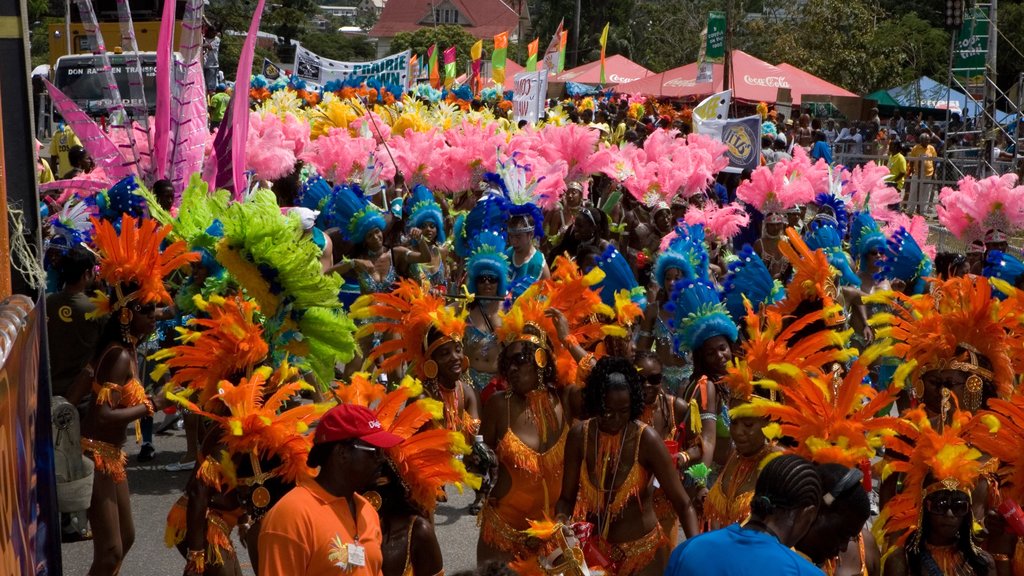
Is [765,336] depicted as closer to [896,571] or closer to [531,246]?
[896,571]

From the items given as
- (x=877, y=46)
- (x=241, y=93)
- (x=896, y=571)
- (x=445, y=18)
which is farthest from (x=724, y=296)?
(x=445, y=18)

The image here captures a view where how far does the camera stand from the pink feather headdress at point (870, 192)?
40.2 ft

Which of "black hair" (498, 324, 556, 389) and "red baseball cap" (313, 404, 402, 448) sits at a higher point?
"red baseball cap" (313, 404, 402, 448)

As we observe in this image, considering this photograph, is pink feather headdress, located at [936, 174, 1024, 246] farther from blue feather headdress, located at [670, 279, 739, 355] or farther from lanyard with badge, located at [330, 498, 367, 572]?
lanyard with badge, located at [330, 498, 367, 572]

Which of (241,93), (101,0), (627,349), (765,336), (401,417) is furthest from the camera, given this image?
(101,0)

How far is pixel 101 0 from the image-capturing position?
25.7 meters

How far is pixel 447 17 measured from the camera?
13225cm

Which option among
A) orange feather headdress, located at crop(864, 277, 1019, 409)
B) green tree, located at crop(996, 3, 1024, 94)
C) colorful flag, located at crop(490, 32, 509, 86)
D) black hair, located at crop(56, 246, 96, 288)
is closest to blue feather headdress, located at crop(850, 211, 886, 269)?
orange feather headdress, located at crop(864, 277, 1019, 409)

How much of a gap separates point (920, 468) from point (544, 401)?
1.87 meters

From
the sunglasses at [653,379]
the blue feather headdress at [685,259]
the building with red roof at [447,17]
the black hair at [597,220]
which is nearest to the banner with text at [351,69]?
the black hair at [597,220]

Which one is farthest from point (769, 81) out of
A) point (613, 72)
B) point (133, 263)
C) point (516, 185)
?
point (133, 263)

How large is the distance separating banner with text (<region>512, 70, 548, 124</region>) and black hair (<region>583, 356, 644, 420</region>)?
15.3m

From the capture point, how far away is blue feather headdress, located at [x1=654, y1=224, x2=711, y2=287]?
8.65 metres

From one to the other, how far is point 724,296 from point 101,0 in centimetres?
2047
